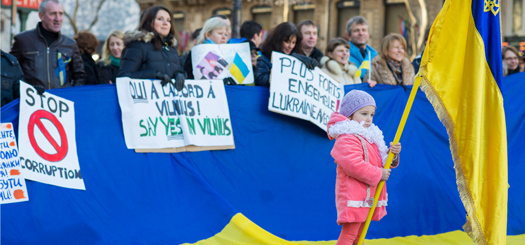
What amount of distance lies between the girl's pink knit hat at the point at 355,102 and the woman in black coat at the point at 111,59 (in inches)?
164

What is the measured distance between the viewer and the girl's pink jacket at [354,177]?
410 cm

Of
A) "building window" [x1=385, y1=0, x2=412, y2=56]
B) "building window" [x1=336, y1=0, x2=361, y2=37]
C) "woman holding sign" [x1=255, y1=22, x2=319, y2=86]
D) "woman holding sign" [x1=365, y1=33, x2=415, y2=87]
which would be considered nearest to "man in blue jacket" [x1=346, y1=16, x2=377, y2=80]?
"woman holding sign" [x1=365, y1=33, x2=415, y2=87]

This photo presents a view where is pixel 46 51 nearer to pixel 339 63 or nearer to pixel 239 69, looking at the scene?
pixel 239 69

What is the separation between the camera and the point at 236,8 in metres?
14.2

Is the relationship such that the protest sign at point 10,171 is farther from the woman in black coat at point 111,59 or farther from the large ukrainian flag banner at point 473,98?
the woman in black coat at point 111,59

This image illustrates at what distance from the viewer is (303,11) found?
32.7 metres

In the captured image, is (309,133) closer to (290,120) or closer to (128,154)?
(290,120)

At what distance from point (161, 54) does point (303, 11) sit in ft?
90.5

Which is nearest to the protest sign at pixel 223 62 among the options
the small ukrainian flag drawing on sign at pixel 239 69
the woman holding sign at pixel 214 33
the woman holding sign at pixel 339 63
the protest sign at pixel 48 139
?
the small ukrainian flag drawing on sign at pixel 239 69

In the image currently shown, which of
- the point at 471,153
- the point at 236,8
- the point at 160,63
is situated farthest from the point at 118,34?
the point at 236,8

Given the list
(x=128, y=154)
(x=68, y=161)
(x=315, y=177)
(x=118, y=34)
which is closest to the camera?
(x=68, y=161)

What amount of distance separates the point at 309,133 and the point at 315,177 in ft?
1.45

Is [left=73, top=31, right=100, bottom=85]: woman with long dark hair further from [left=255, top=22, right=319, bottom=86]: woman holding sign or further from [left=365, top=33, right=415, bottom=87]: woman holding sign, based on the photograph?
[left=365, top=33, right=415, bottom=87]: woman holding sign

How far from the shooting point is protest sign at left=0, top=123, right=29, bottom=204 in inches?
178
